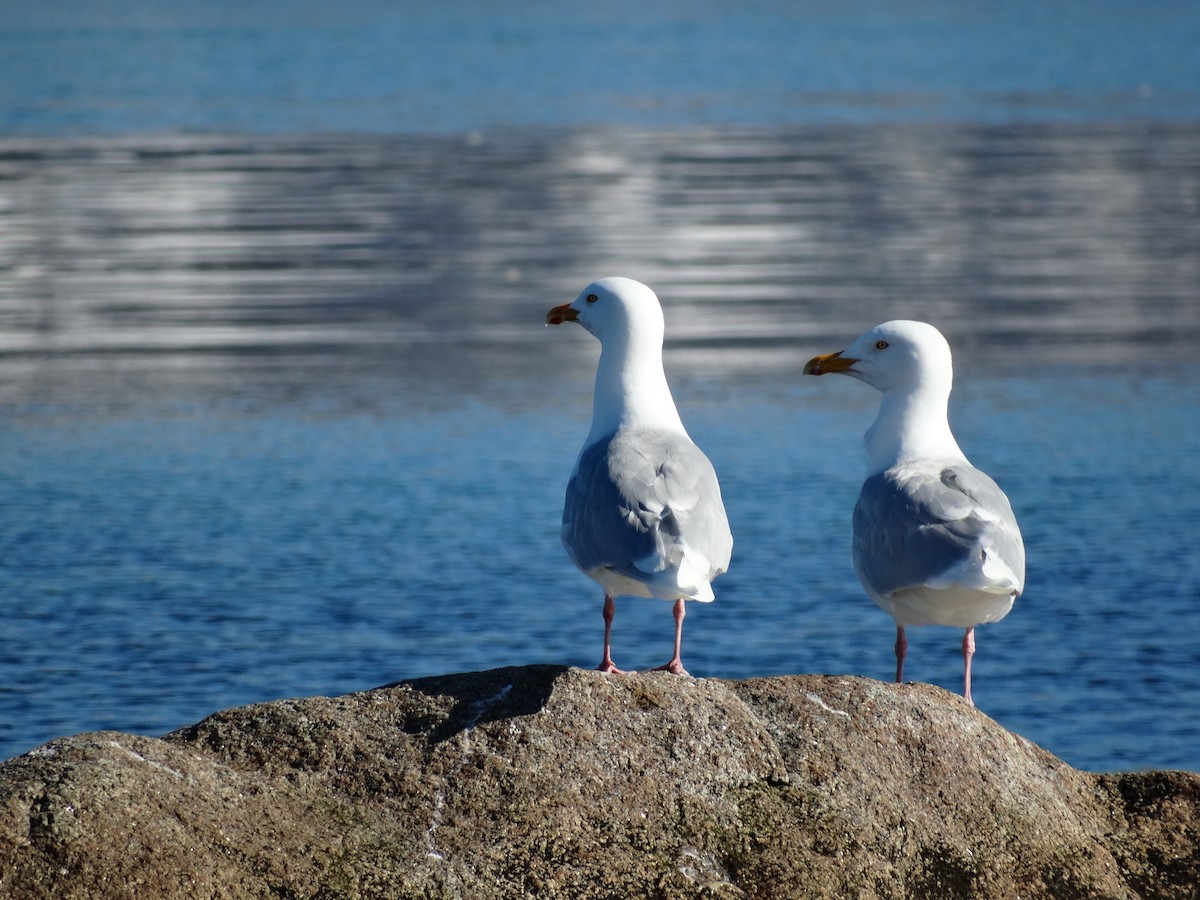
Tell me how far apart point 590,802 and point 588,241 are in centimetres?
1754

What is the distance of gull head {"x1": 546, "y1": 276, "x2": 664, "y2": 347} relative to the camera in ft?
24.8

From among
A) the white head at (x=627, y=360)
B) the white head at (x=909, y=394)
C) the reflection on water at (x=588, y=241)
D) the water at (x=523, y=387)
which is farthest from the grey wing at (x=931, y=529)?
the reflection on water at (x=588, y=241)

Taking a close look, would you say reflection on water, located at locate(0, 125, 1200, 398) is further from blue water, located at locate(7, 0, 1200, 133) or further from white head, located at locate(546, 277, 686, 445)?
white head, located at locate(546, 277, 686, 445)

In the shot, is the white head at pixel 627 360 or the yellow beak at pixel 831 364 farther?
the yellow beak at pixel 831 364

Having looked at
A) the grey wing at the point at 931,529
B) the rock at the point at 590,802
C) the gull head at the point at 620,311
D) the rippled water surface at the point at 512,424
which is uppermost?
the gull head at the point at 620,311

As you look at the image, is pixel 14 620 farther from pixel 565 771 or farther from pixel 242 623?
pixel 565 771

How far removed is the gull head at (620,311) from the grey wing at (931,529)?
1.18 metres

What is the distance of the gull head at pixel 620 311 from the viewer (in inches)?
297

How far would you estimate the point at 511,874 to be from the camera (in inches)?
191

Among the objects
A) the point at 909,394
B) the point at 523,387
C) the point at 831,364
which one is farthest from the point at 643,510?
the point at 523,387

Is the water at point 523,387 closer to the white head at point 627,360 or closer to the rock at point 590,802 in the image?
the white head at point 627,360

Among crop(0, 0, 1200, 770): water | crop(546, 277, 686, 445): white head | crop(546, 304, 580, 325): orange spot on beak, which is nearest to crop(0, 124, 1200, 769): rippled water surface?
crop(0, 0, 1200, 770): water

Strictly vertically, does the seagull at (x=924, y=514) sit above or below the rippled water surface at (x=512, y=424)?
above

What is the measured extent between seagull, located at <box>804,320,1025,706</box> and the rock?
807mm
